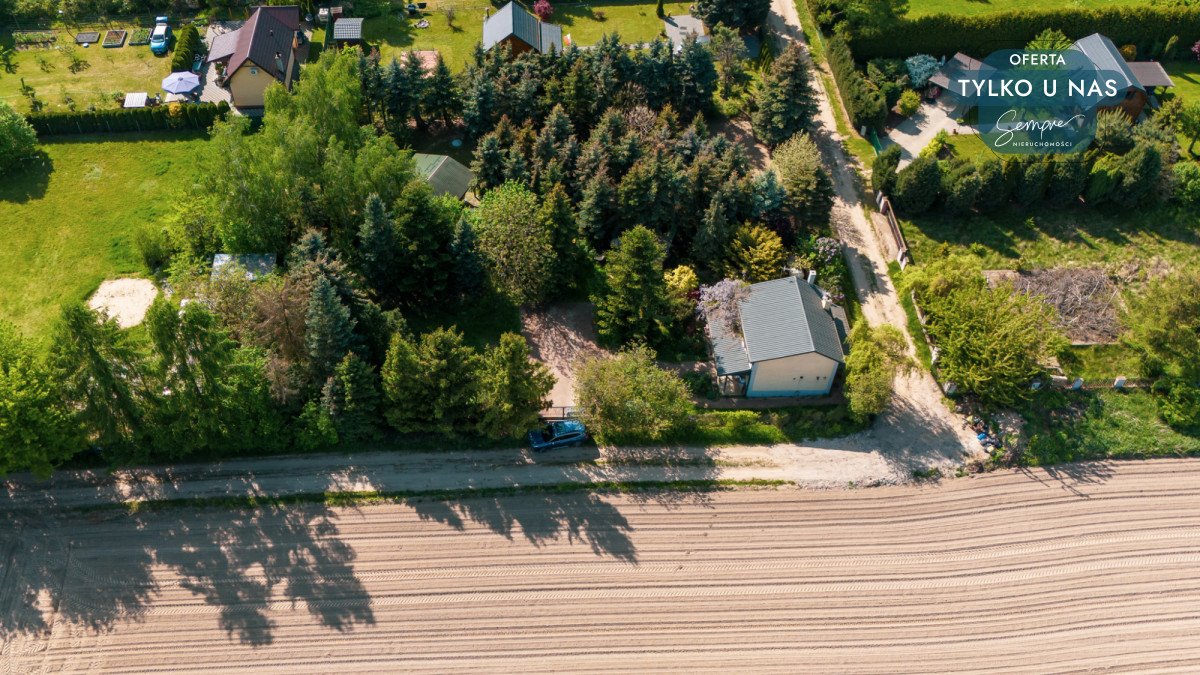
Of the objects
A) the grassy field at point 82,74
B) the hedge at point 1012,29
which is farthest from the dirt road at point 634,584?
the hedge at point 1012,29

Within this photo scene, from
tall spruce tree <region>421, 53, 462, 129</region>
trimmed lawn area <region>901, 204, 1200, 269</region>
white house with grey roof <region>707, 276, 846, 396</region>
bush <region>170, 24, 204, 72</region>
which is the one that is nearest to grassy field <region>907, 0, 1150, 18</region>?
trimmed lawn area <region>901, 204, 1200, 269</region>

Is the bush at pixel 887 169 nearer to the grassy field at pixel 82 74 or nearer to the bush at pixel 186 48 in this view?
the bush at pixel 186 48

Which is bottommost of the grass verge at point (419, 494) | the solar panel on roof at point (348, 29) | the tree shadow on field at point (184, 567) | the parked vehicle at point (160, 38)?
the tree shadow on field at point (184, 567)

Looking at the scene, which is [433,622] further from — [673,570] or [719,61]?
[719,61]

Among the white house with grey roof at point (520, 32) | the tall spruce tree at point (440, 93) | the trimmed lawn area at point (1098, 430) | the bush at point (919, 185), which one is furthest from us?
the white house with grey roof at point (520, 32)

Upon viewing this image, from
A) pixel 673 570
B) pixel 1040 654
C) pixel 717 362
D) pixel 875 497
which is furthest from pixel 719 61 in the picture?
pixel 1040 654

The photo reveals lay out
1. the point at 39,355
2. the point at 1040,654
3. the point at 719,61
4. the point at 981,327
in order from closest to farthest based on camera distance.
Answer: the point at 1040,654 < the point at 39,355 < the point at 981,327 < the point at 719,61

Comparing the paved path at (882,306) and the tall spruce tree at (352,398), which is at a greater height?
the paved path at (882,306)
